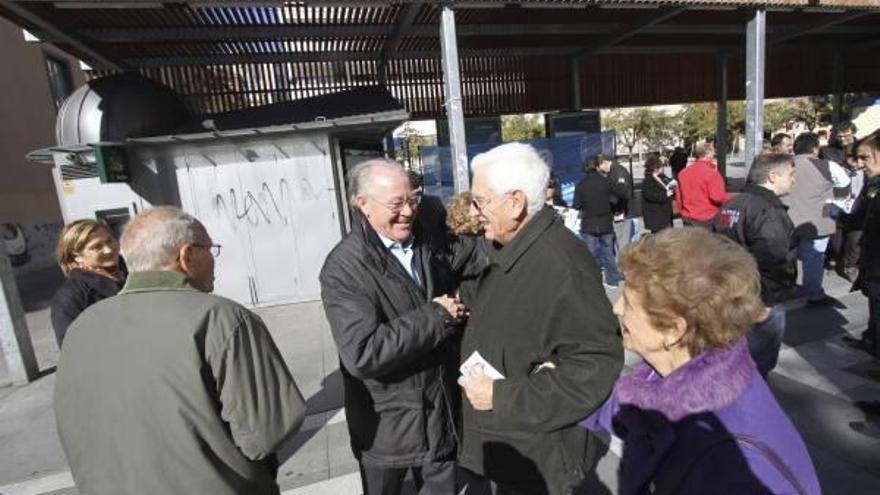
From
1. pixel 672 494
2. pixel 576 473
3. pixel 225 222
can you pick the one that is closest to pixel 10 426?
pixel 225 222

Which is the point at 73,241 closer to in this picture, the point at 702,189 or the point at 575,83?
the point at 702,189

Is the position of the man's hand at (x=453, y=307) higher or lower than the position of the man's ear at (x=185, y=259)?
lower

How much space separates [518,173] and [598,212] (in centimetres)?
562

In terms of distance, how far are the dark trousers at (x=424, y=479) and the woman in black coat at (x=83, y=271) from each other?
190 cm

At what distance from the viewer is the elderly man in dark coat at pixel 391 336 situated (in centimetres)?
215

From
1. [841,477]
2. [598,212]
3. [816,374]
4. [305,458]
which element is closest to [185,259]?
[305,458]

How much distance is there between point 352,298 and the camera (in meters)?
2.21

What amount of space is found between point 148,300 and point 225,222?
664cm

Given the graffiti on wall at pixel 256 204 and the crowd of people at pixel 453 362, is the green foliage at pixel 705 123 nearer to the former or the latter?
the graffiti on wall at pixel 256 204

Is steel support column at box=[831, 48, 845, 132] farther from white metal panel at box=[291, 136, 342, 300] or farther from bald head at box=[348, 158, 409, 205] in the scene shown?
bald head at box=[348, 158, 409, 205]

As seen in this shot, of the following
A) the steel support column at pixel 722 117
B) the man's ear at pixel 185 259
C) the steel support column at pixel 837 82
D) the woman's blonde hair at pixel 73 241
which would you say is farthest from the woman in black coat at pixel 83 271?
the steel support column at pixel 837 82

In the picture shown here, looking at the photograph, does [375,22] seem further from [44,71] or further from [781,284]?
[44,71]

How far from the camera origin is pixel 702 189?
20.7 feet

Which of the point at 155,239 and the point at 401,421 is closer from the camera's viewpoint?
the point at 155,239
